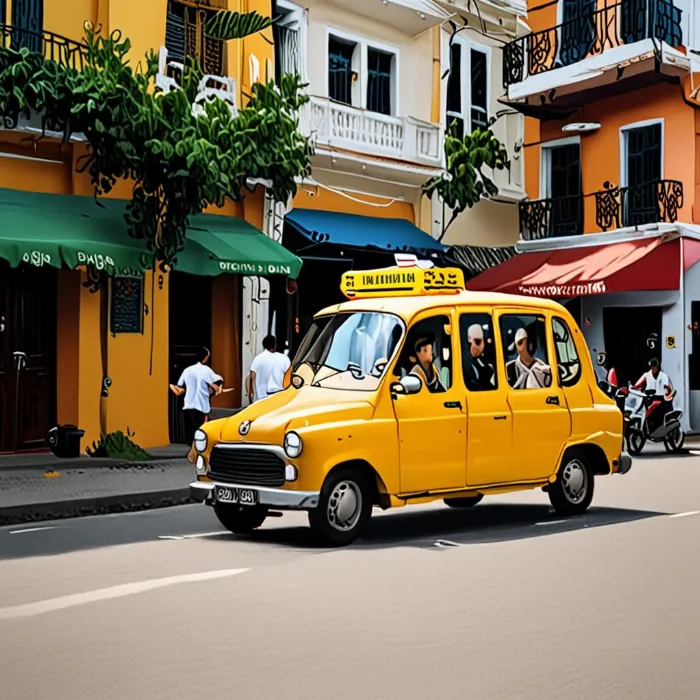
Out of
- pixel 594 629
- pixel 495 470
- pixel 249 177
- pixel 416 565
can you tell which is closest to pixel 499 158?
pixel 249 177

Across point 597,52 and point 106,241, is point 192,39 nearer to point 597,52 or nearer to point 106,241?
point 106,241

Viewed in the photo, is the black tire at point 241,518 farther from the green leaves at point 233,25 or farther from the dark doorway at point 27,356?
the green leaves at point 233,25

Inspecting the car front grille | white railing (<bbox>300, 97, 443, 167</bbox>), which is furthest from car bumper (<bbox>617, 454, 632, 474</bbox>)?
white railing (<bbox>300, 97, 443, 167</bbox>)

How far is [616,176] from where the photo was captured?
29078 millimetres

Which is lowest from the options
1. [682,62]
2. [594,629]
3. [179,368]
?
[594,629]

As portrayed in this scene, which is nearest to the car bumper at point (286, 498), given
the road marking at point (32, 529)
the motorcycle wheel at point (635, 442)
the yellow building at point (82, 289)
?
the road marking at point (32, 529)

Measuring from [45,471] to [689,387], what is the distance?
51.2 ft

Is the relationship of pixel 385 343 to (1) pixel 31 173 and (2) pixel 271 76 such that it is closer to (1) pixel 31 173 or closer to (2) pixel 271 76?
(1) pixel 31 173

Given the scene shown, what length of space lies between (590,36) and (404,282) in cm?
1856

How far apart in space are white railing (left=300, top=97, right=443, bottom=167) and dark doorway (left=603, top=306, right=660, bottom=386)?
5.87 m

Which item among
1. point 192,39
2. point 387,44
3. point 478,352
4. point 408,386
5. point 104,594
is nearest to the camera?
point 104,594

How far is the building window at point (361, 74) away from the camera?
2461cm

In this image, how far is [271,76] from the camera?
880 inches

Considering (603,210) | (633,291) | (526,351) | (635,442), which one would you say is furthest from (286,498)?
(603,210)
